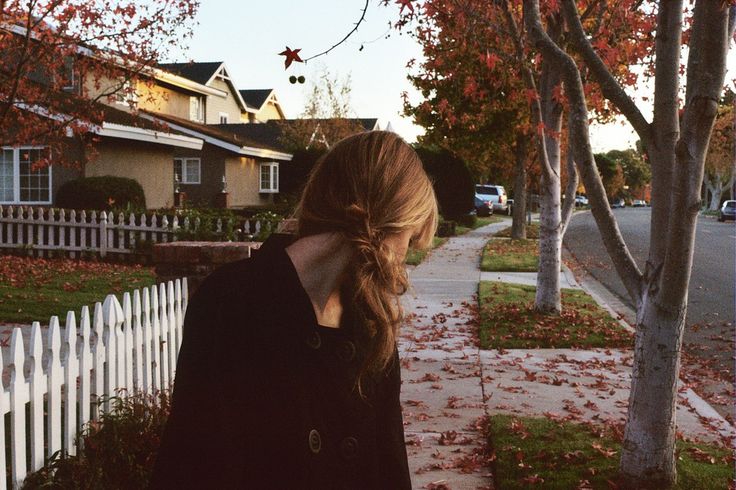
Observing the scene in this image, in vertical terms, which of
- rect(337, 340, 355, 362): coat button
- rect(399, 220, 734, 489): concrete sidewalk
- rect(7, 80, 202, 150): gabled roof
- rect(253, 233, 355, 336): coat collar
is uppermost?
rect(7, 80, 202, 150): gabled roof

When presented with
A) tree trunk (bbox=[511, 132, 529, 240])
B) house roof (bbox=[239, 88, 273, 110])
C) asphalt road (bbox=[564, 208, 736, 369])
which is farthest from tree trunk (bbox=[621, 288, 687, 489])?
house roof (bbox=[239, 88, 273, 110])

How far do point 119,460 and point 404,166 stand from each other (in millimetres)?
3148

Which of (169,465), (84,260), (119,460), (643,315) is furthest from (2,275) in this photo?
(169,465)

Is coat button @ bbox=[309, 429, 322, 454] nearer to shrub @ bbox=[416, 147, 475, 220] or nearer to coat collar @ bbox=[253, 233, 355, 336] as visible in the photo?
coat collar @ bbox=[253, 233, 355, 336]

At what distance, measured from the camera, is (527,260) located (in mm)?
19797

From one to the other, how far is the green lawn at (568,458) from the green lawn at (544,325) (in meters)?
3.25

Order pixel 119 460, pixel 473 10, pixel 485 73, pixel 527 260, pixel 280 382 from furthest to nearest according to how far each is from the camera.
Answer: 1. pixel 485 73
2. pixel 527 260
3. pixel 473 10
4. pixel 119 460
5. pixel 280 382

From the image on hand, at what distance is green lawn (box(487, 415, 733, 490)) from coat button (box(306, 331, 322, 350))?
3.23 m

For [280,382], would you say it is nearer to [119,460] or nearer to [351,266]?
[351,266]

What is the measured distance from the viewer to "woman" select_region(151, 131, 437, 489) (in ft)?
6.03

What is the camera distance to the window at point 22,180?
815 inches

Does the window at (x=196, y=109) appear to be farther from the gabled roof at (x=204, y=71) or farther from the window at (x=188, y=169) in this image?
the window at (x=188, y=169)

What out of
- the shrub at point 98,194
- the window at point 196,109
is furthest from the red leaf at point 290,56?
the window at point 196,109

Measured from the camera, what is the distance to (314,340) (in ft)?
6.17
